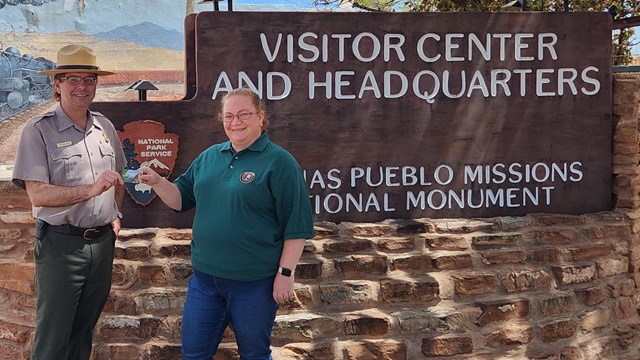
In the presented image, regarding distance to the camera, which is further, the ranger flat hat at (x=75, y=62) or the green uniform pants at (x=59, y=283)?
the ranger flat hat at (x=75, y=62)

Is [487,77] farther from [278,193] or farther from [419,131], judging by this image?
[278,193]

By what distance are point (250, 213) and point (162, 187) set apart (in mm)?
494

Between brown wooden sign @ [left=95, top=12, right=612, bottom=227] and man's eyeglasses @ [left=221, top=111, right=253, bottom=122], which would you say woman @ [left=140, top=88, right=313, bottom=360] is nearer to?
man's eyeglasses @ [left=221, top=111, right=253, bottom=122]

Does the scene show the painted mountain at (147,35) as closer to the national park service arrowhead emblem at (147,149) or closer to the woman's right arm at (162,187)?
the national park service arrowhead emblem at (147,149)

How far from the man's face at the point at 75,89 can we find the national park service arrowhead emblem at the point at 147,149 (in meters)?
1.33

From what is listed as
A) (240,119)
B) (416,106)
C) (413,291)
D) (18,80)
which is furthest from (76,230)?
(18,80)

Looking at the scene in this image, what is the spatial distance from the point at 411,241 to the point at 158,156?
5.76ft

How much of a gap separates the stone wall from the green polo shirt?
3.87ft

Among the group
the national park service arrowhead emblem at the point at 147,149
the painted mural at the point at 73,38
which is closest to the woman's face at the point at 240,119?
the national park service arrowhead emblem at the point at 147,149

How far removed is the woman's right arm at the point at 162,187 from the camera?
2.93 metres

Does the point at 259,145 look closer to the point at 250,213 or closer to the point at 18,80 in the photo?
the point at 250,213

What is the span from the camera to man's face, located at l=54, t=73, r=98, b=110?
3082mm

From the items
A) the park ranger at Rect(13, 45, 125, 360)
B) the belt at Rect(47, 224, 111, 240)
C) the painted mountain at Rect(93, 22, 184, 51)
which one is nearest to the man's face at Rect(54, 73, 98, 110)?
the park ranger at Rect(13, 45, 125, 360)

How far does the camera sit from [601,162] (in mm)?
4883
